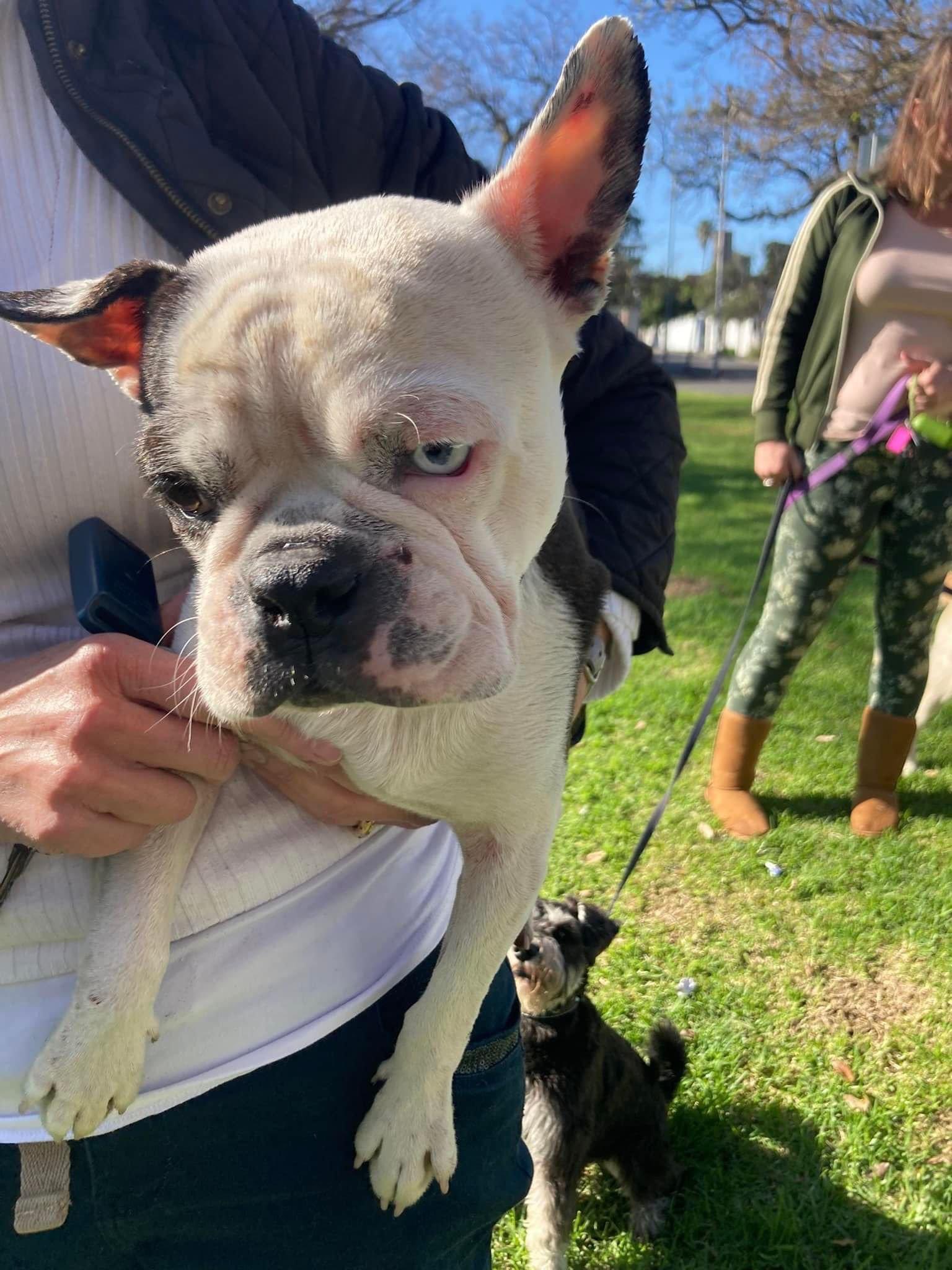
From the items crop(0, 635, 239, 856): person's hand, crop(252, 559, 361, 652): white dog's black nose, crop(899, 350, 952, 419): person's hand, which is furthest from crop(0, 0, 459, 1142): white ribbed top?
crop(899, 350, 952, 419): person's hand

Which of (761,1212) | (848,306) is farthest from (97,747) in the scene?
(848,306)

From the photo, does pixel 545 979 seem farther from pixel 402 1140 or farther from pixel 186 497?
pixel 186 497

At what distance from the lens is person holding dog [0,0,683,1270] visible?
1160mm

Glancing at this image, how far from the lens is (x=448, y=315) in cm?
114

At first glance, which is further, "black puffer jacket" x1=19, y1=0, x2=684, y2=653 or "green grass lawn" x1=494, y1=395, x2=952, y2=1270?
"green grass lawn" x1=494, y1=395, x2=952, y2=1270

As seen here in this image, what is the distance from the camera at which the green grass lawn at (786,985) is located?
2.66 metres

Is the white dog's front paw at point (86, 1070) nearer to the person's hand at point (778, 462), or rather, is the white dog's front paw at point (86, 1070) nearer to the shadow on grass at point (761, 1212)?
the shadow on grass at point (761, 1212)

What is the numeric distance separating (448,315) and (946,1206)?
2.77 m

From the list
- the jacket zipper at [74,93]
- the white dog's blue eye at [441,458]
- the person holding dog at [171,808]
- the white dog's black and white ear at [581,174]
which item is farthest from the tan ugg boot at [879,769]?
the jacket zipper at [74,93]

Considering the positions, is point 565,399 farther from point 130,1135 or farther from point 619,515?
point 130,1135

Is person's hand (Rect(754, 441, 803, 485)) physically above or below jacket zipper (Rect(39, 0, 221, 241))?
below

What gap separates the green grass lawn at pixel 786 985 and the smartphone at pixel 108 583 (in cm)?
229

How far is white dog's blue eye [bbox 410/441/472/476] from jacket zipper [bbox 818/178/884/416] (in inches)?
124

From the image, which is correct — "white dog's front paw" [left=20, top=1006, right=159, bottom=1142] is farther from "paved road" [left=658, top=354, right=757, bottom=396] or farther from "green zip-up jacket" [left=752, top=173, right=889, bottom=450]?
"paved road" [left=658, top=354, right=757, bottom=396]
